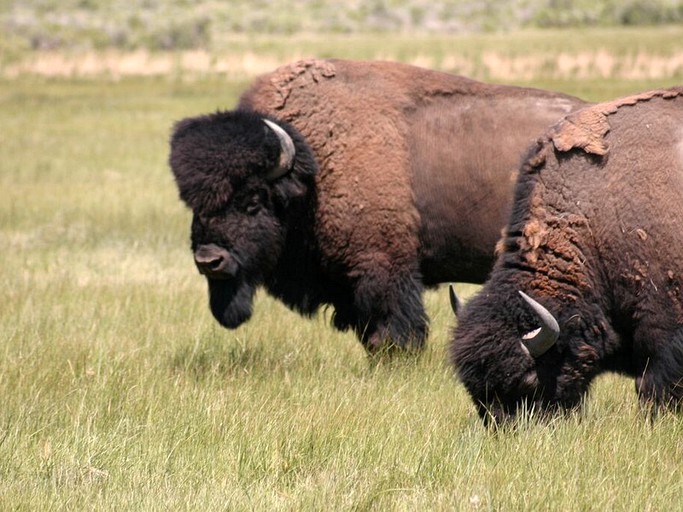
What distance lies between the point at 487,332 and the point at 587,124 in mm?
1200

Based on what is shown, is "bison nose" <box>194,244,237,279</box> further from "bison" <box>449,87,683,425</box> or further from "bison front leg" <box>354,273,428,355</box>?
"bison" <box>449,87,683,425</box>

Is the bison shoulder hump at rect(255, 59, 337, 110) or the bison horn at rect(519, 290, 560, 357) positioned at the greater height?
the bison shoulder hump at rect(255, 59, 337, 110)

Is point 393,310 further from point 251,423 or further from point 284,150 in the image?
point 251,423

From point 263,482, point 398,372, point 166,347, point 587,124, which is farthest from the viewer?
point 166,347

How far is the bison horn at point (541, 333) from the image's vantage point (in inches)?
202

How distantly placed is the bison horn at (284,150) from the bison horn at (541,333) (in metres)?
2.34

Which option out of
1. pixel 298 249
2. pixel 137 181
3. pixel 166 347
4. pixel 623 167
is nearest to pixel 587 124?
pixel 623 167

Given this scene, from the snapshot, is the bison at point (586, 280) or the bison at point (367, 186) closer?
the bison at point (586, 280)

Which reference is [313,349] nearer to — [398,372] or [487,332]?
[398,372]

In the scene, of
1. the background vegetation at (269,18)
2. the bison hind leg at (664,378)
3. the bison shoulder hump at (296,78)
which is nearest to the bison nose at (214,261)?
the bison shoulder hump at (296,78)

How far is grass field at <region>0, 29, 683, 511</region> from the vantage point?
4578mm

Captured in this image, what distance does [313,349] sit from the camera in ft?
25.0

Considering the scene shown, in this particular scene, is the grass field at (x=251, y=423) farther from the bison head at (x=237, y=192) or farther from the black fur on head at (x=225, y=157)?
the black fur on head at (x=225, y=157)

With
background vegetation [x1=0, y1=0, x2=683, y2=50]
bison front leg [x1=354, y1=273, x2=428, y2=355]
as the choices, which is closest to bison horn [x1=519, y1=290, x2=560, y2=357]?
bison front leg [x1=354, y1=273, x2=428, y2=355]
